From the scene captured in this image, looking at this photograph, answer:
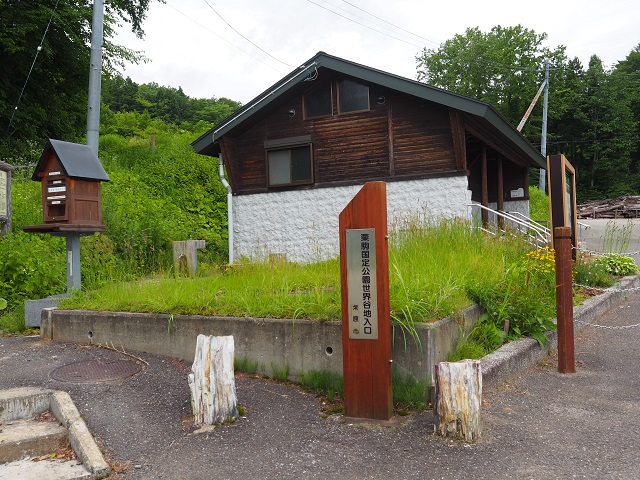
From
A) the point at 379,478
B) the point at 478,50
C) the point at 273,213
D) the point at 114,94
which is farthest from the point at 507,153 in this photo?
the point at 478,50

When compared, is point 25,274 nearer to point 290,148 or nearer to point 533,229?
point 290,148

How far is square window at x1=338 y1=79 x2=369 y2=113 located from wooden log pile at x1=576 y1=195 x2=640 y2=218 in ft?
95.3

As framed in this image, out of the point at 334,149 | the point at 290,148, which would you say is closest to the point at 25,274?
the point at 290,148

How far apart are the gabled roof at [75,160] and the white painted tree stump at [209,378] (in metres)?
4.18

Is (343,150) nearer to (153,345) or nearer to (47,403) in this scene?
(153,345)

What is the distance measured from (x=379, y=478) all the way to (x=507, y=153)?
14227mm

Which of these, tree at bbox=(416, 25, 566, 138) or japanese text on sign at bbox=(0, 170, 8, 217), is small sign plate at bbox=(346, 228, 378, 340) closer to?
japanese text on sign at bbox=(0, 170, 8, 217)

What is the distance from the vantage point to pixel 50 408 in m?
4.77

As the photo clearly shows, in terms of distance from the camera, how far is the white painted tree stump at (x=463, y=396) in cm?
395

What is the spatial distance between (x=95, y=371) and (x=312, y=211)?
8374mm

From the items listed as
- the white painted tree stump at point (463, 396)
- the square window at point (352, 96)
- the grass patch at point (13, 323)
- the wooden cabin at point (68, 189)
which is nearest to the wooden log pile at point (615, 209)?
the square window at point (352, 96)

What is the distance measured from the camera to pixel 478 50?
164 feet

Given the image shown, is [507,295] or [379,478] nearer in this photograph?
[379,478]

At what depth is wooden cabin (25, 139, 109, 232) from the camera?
739 centimetres
